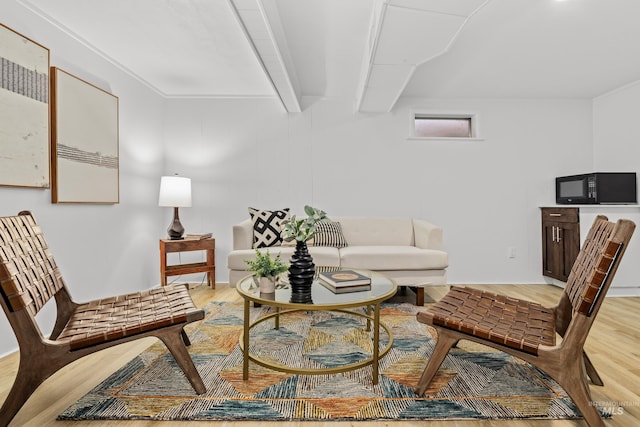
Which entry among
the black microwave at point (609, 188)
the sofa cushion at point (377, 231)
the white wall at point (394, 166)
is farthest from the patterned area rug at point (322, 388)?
the black microwave at point (609, 188)

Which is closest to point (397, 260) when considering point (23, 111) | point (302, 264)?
point (302, 264)

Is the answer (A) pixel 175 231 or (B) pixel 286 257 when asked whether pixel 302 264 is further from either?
(A) pixel 175 231

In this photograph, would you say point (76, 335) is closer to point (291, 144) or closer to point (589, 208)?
point (291, 144)

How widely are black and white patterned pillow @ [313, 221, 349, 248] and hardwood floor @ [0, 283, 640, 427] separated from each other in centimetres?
175

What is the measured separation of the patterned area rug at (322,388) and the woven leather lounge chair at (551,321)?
182 mm

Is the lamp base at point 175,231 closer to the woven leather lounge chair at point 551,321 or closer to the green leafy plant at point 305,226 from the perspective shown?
the green leafy plant at point 305,226

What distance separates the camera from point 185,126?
163 inches

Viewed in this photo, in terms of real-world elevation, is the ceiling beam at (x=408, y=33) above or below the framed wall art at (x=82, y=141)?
above

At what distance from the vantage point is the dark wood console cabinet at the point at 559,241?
3506 mm

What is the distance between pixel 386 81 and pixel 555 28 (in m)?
1.28

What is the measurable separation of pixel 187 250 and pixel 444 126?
3.37 meters

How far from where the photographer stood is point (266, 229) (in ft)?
11.4

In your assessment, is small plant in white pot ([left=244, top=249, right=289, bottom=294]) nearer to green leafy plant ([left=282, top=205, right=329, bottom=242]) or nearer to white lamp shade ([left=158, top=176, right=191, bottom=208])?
green leafy plant ([left=282, top=205, right=329, bottom=242])

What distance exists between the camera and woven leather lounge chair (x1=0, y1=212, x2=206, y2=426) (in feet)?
4.36
